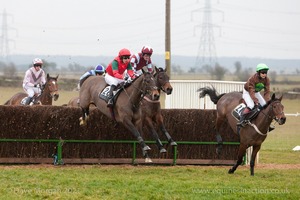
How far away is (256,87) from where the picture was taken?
14.4 meters

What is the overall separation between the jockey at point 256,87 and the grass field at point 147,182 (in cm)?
135

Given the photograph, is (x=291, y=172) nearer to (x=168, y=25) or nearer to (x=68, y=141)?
(x=68, y=141)

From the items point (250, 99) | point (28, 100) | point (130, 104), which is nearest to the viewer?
point (250, 99)

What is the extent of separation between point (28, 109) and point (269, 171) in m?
5.15

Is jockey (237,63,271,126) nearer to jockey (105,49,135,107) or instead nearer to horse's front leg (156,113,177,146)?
horse's front leg (156,113,177,146)

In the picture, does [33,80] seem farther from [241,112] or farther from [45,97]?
[241,112]

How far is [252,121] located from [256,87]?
0.68 m

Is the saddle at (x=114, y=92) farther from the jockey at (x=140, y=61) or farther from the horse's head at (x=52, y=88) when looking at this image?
the horse's head at (x=52, y=88)

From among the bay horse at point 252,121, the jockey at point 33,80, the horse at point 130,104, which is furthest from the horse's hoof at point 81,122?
the jockey at point 33,80

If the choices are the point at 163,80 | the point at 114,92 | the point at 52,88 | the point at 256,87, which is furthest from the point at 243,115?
the point at 52,88

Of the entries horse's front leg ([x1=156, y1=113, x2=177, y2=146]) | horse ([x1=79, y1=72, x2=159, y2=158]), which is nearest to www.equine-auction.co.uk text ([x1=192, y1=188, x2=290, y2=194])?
horse ([x1=79, y1=72, x2=159, y2=158])

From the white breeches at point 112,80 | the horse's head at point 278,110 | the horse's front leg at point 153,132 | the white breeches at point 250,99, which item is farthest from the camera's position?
the white breeches at point 112,80

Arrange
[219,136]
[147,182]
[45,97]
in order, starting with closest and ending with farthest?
[147,182]
[219,136]
[45,97]

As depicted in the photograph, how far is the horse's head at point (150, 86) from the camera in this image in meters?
14.0
